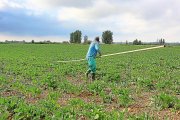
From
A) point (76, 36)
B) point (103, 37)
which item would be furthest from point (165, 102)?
point (76, 36)

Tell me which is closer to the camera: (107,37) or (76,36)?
(107,37)

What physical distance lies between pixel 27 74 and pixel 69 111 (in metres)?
10.2

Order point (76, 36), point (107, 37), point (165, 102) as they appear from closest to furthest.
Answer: point (165, 102)
point (107, 37)
point (76, 36)

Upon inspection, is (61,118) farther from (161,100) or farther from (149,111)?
(161,100)

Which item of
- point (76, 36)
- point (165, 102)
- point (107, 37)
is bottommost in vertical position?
point (107, 37)

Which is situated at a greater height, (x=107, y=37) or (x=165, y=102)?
(x=165, y=102)

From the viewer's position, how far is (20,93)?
13086mm

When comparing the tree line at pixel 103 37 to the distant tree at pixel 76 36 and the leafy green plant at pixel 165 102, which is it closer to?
the distant tree at pixel 76 36

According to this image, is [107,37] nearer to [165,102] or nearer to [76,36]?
[76,36]

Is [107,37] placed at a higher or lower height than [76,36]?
lower

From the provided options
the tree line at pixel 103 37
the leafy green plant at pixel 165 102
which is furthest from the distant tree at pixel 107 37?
the leafy green plant at pixel 165 102

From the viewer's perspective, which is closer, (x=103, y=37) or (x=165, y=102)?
(x=165, y=102)

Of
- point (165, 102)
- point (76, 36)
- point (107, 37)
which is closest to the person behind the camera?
point (165, 102)

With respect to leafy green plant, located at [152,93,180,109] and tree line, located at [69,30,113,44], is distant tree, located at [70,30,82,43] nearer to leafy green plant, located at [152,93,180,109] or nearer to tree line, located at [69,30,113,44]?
tree line, located at [69,30,113,44]
